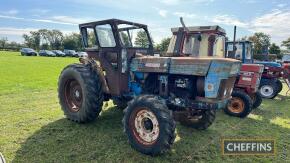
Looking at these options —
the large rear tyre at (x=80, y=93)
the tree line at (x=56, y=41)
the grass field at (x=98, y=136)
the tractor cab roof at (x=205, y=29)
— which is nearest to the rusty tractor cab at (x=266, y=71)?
the tractor cab roof at (x=205, y=29)

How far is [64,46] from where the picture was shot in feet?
257

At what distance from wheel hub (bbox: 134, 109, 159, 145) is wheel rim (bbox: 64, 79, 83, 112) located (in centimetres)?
194

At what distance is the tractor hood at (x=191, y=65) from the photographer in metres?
4.21

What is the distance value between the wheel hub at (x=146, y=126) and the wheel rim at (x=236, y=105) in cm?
388

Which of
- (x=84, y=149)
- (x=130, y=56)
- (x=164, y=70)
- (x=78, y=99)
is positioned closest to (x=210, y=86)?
(x=164, y=70)

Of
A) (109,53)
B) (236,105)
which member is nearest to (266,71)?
(236,105)

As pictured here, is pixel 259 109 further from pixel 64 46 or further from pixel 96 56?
pixel 64 46

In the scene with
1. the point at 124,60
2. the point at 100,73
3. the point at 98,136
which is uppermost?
the point at 124,60

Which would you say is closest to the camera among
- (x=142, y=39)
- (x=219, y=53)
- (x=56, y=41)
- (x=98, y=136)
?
(x=98, y=136)

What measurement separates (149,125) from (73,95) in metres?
2.49

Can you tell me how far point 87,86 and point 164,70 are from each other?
65.2 inches

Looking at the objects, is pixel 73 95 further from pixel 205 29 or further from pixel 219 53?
pixel 219 53

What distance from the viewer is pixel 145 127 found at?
4402mm

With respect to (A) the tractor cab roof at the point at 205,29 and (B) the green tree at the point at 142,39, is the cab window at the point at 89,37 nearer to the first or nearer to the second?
(B) the green tree at the point at 142,39
